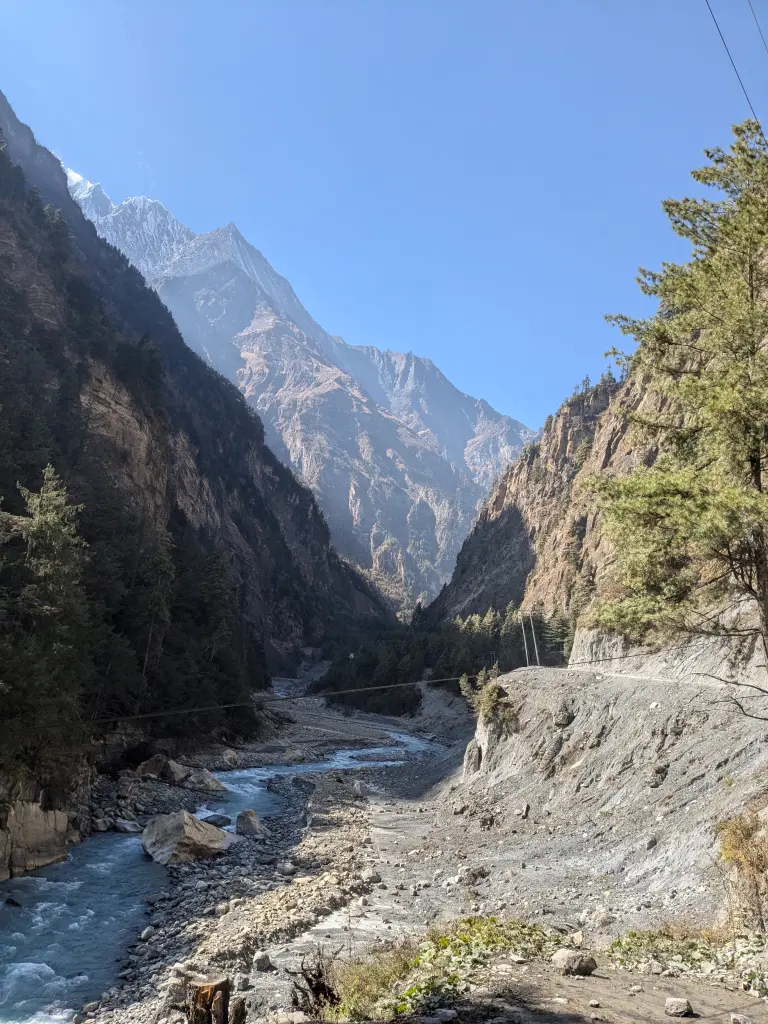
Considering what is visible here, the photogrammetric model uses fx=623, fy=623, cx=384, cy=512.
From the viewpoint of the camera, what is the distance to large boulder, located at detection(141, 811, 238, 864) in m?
19.6

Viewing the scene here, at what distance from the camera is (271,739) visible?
55.7m

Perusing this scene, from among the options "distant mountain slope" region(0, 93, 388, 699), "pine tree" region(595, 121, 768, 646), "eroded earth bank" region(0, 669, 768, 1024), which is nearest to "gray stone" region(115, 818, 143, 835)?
"eroded earth bank" region(0, 669, 768, 1024)

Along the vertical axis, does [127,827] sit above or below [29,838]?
below

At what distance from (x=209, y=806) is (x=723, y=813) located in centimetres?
2339

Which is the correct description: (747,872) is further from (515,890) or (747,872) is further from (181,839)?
(181,839)

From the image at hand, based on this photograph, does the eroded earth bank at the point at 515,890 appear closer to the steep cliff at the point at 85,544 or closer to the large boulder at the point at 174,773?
the large boulder at the point at 174,773

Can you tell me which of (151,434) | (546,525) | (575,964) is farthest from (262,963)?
(546,525)

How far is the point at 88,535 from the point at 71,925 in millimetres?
27298

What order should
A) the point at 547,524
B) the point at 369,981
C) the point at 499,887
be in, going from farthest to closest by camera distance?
1. the point at 547,524
2. the point at 499,887
3. the point at 369,981

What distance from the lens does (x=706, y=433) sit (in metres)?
10.2

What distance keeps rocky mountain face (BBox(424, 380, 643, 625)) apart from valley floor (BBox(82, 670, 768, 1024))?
159 ft

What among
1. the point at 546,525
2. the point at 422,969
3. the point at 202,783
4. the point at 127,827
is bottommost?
the point at 202,783

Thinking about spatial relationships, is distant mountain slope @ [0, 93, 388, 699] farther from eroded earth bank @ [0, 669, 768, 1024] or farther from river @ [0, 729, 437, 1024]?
eroded earth bank @ [0, 669, 768, 1024]

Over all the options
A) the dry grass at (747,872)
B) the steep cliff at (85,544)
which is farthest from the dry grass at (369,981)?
the steep cliff at (85,544)
